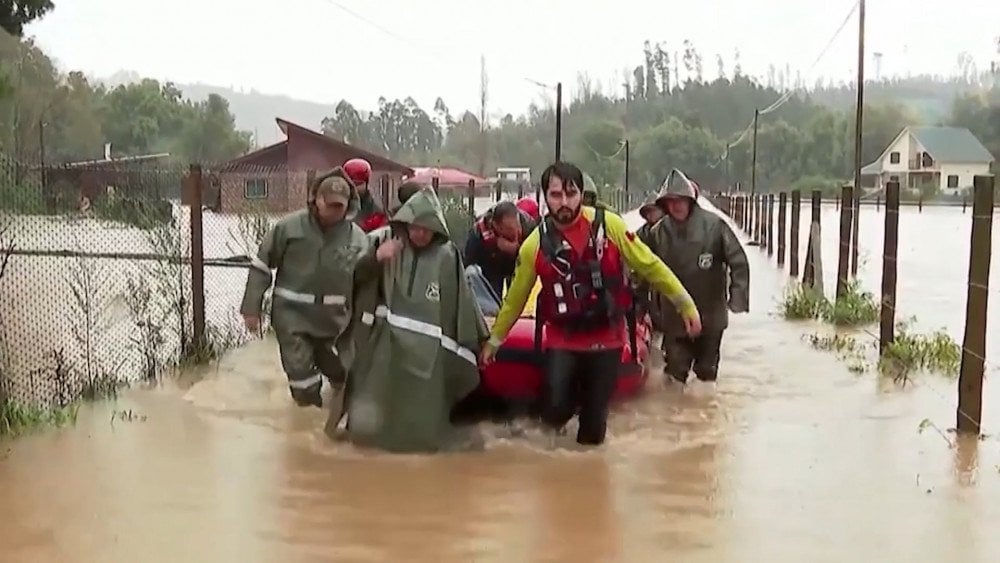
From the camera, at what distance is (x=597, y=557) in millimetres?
5277

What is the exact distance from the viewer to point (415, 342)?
6797 millimetres

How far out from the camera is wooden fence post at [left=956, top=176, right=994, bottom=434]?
720 centimetres

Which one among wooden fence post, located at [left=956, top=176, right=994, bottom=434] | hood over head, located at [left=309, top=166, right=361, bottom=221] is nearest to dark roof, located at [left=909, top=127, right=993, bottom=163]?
wooden fence post, located at [left=956, top=176, right=994, bottom=434]

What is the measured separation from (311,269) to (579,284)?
72.9 inches

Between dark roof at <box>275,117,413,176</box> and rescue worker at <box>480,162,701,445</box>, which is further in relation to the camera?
dark roof at <box>275,117,413,176</box>

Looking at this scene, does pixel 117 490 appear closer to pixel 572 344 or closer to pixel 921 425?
pixel 572 344

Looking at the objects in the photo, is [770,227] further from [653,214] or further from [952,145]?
[952,145]

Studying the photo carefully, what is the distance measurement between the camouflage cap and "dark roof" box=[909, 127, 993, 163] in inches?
3376

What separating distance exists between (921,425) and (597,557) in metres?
3.21

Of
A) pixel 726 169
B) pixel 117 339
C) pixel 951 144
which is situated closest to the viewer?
pixel 117 339

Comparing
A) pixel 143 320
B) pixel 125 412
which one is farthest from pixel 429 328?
pixel 143 320

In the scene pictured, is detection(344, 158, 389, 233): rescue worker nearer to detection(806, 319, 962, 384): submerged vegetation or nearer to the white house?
detection(806, 319, 962, 384): submerged vegetation

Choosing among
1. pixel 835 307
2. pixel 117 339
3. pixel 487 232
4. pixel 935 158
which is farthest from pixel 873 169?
pixel 487 232

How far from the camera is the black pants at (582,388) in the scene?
22.4ft
